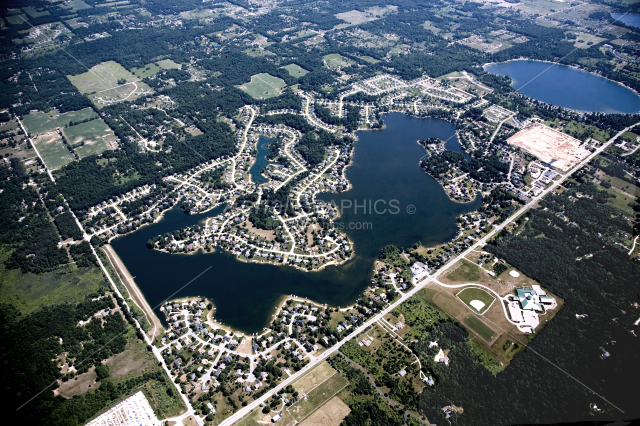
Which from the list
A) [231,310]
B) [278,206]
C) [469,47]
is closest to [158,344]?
[231,310]

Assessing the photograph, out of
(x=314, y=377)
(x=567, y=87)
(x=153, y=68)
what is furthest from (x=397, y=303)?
(x=153, y=68)

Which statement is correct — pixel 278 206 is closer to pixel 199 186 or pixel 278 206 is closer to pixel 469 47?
pixel 199 186

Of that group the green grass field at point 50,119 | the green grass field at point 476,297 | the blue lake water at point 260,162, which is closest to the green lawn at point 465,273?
the green grass field at point 476,297

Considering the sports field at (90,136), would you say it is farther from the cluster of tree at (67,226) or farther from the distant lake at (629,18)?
the distant lake at (629,18)

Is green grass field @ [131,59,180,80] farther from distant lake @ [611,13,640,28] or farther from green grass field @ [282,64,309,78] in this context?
distant lake @ [611,13,640,28]

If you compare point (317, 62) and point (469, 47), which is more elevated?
point (317, 62)

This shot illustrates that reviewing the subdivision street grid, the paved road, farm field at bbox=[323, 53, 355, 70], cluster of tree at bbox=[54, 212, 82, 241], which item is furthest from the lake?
farm field at bbox=[323, 53, 355, 70]

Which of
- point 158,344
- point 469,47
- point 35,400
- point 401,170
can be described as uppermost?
point 35,400
